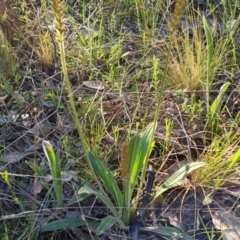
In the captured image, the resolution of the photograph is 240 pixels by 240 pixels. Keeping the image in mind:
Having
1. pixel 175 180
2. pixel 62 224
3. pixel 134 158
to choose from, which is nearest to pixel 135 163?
pixel 134 158

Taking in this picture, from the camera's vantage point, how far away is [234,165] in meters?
1.50

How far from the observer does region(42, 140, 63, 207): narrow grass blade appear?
4.32ft

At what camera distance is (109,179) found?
137cm

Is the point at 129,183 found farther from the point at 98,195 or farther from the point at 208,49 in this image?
the point at 208,49

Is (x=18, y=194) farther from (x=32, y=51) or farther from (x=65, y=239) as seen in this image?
(x=32, y=51)

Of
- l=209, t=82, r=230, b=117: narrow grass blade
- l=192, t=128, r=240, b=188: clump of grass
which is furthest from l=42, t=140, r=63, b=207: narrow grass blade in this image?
l=209, t=82, r=230, b=117: narrow grass blade

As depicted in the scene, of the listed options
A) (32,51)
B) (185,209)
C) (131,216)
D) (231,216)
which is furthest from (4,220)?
(32,51)

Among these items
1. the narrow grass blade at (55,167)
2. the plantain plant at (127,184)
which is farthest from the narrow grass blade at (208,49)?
the narrow grass blade at (55,167)

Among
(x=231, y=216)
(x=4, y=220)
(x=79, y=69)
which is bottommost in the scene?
(x=231, y=216)

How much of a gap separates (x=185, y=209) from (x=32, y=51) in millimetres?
913

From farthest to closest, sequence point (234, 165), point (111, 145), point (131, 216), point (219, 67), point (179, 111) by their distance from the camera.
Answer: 1. point (219, 67)
2. point (179, 111)
3. point (111, 145)
4. point (234, 165)
5. point (131, 216)

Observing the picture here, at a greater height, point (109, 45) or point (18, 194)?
point (109, 45)

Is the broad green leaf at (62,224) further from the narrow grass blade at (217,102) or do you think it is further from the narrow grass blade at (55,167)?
the narrow grass blade at (217,102)

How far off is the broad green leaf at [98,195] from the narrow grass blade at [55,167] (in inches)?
2.4
